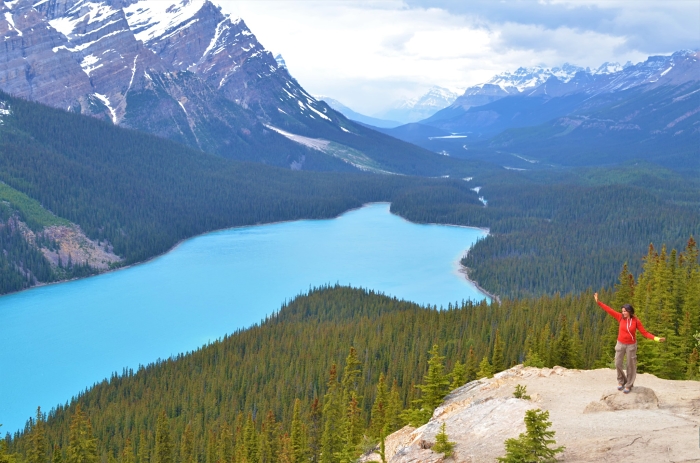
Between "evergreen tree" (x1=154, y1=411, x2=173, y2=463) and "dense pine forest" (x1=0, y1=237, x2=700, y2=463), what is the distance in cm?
12

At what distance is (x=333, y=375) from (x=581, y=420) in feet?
138

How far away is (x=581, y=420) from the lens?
2962cm

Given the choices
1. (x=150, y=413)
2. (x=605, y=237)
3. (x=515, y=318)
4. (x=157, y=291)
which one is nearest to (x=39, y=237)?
(x=157, y=291)

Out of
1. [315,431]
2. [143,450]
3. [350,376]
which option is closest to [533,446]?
[315,431]

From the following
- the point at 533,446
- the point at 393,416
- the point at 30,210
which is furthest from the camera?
the point at 30,210

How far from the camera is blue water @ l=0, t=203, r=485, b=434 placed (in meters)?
95.8

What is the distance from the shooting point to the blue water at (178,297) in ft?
314

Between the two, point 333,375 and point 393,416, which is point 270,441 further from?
point 393,416

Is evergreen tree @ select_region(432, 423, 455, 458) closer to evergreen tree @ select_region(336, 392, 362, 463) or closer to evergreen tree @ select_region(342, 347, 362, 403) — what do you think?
evergreen tree @ select_region(336, 392, 362, 463)

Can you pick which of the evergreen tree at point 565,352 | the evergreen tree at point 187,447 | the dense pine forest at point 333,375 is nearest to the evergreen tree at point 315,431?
the dense pine forest at point 333,375

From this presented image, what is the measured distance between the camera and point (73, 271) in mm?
152250

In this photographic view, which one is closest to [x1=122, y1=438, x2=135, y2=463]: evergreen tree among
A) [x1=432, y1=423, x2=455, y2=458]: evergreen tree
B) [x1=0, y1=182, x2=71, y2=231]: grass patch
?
[x1=432, y1=423, x2=455, y2=458]: evergreen tree

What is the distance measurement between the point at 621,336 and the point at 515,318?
53.9 m

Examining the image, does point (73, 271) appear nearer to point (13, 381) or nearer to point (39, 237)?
point (39, 237)
